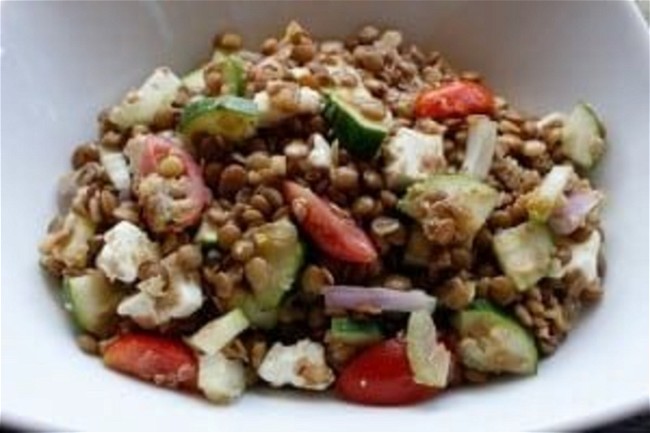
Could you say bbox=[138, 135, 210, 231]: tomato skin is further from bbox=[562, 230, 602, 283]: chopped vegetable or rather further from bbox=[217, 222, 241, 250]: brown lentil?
bbox=[562, 230, 602, 283]: chopped vegetable

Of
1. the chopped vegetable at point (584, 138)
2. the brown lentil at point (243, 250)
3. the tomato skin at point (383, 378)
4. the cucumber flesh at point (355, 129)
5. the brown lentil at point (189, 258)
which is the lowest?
the tomato skin at point (383, 378)

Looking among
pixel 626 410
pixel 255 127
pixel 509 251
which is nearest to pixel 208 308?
pixel 255 127

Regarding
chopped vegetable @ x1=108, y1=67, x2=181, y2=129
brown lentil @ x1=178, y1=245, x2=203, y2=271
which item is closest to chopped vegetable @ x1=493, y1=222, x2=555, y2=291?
brown lentil @ x1=178, y1=245, x2=203, y2=271

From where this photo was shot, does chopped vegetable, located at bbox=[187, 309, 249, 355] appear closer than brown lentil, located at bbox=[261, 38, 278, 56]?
Yes

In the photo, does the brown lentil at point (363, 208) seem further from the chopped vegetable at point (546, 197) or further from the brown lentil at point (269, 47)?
the brown lentil at point (269, 47)

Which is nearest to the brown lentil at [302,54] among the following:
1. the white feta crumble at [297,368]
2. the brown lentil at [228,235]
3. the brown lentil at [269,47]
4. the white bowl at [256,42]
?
the brown lentil at [269,47]

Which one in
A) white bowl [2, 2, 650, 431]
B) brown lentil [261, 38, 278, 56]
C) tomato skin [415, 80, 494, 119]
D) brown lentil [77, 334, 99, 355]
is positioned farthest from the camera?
brown lentil [261, 38, 278, 56]

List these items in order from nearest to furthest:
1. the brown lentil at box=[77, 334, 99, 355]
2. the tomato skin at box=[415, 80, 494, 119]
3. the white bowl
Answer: the white bowl → the brown lentil at box=[77, 334, 99, 355] → the tomato skin at box=[415, 80, 494, 119]
